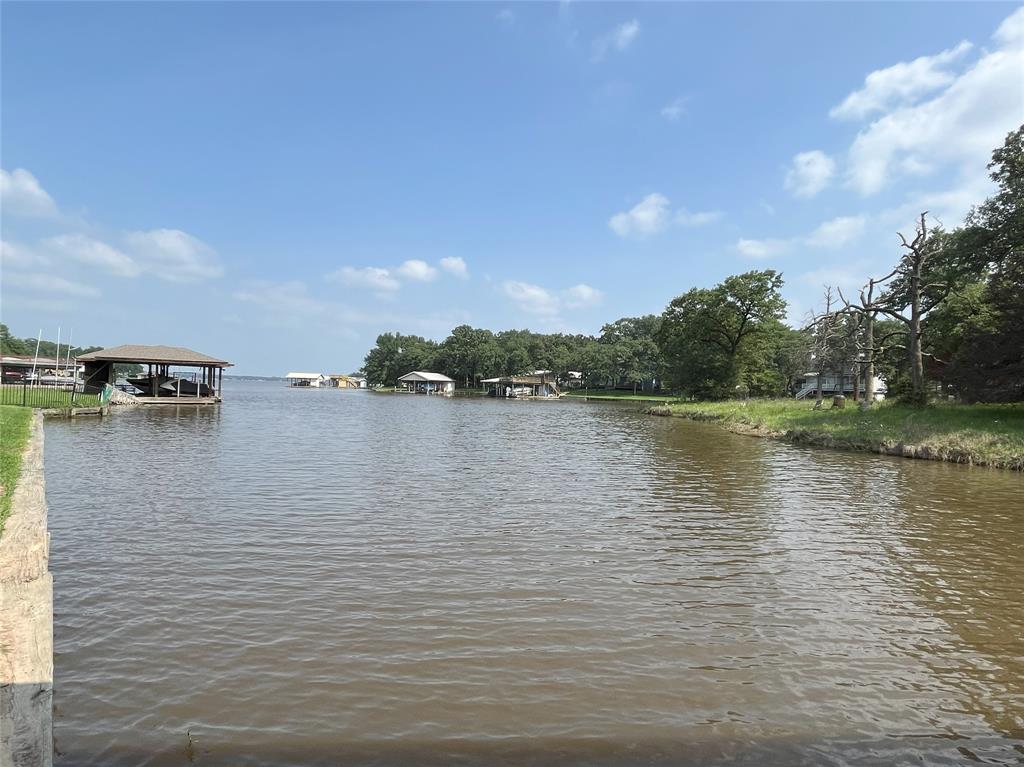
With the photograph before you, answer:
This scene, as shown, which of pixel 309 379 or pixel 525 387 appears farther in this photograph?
pixel 309 379

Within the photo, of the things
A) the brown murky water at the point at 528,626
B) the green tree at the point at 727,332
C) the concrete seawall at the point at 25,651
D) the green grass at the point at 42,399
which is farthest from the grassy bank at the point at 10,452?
the green tree at the point at 727,332

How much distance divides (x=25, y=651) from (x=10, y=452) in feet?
36.9

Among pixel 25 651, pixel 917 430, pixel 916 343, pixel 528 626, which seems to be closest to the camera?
pixel 25 651

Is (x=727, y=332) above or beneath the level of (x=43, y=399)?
above

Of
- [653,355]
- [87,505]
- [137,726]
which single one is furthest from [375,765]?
[653,355]

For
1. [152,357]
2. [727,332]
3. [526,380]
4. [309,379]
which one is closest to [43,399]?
[152,357]

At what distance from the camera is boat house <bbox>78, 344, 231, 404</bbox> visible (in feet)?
142

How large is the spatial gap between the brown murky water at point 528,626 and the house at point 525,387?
85151mm

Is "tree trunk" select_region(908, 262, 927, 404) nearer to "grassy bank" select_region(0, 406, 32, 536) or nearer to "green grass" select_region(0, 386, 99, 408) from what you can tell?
"grassy bank" select_region(0, 406, 32, 536)

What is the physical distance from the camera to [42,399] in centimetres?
3180

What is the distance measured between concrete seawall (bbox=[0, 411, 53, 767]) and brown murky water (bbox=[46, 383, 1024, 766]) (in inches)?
23.5

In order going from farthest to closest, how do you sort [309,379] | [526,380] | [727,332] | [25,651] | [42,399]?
[309,379]
[526,380]
[727,332]
[42,399]
[25,651]

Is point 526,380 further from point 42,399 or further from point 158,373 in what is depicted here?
point 42,399

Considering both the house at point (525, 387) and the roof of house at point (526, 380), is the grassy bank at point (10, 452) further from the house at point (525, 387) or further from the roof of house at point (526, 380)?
the house at point (525, 387)
